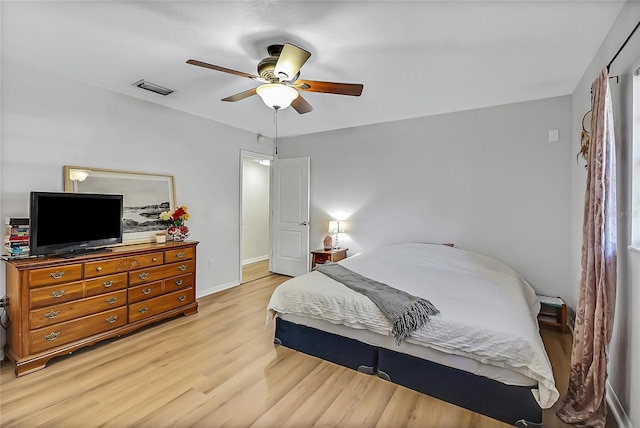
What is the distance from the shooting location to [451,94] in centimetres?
308

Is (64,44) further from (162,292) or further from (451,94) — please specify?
(451,94)

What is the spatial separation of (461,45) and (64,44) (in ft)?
9.76

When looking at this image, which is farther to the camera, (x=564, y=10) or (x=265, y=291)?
(x=265, y=291)

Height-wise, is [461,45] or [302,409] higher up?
[461,45]

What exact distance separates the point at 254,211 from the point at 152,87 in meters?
3.84

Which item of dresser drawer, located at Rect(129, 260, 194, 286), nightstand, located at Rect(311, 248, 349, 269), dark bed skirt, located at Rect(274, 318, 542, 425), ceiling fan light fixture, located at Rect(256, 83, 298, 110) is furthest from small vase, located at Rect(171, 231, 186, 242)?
ceiling fan light fixture, located at Rect(256, 83, 298, 110)

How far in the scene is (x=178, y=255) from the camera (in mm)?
3219

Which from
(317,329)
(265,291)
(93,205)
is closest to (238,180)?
(265,291)

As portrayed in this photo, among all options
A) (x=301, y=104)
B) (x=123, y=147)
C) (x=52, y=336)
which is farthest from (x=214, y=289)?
(x=301, y=104)

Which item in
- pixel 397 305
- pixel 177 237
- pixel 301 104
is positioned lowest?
pixel 397 305

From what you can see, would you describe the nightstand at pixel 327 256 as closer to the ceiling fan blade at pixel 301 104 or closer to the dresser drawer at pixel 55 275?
the ceiling fan blade at pixel 301 104

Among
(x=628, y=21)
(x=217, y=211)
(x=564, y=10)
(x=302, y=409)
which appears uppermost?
(x=564, y=10)

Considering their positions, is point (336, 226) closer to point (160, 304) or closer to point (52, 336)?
point (160, 304)

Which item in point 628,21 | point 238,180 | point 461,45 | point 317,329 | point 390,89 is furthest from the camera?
point 238,180
